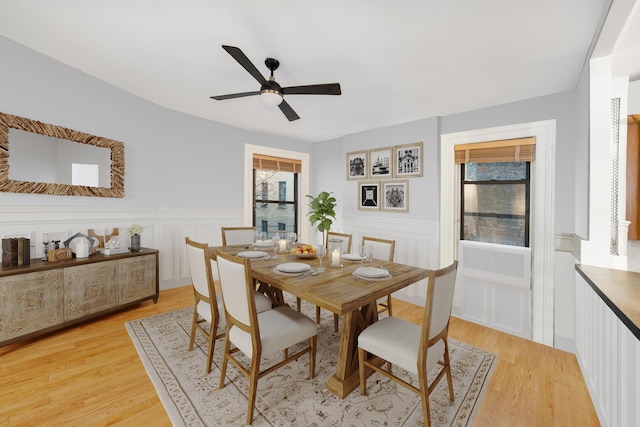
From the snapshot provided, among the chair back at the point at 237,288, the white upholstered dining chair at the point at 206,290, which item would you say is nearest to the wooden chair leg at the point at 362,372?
the chair back at the point at 237,288

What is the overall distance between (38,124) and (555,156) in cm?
519

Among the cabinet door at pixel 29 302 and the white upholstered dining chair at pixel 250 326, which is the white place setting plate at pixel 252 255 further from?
the cabinet door at pixel 29 302

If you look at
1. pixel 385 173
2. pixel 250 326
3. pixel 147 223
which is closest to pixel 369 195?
pixel 385 173

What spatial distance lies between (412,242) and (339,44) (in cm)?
261

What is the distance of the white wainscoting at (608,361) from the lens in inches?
46.4

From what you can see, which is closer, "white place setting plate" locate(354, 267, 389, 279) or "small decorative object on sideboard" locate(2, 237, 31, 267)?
"white place setting plate" locate(354, 267, 389, 279)

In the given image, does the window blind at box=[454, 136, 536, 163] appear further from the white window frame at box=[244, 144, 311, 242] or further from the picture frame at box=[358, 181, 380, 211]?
the white window frame at box=[244, 144, 311, 242]

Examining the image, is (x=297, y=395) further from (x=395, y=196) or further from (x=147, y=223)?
(x=147, y=223)

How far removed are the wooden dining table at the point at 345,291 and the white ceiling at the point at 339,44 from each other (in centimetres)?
176

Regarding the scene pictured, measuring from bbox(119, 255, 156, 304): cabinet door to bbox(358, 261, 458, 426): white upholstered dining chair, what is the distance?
2.76 m

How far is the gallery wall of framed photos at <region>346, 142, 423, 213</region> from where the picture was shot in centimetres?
380

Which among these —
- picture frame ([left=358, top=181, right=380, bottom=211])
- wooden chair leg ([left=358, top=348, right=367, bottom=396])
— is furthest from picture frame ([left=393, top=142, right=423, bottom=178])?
wooden chair leg ([left=358, top=348, right=367, bottom=396])

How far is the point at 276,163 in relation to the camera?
4.97 m

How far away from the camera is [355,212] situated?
4547 mm
